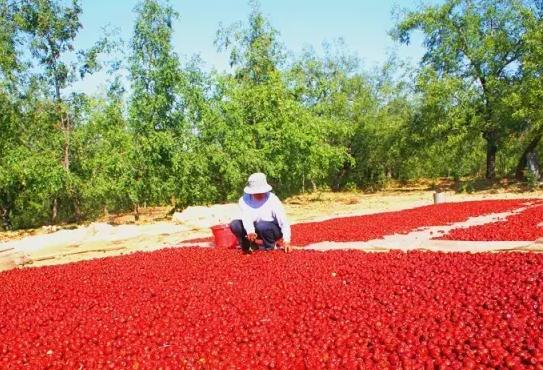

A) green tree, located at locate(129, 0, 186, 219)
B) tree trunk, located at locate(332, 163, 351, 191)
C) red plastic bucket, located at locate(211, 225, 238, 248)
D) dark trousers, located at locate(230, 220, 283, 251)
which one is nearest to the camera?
dark trousers, located at locate(230, 220, 283, 251)

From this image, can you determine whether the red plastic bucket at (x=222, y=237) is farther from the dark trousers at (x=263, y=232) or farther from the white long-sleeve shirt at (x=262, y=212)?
the white long-sleeve shirt at (x=262, y=212)

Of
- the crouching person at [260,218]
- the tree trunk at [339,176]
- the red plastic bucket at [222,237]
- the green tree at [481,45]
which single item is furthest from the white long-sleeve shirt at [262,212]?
the tree trunk at [339,176]

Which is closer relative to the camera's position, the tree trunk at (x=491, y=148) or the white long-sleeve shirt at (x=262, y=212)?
the white long-sleeve shirt at (x=262, y=212)

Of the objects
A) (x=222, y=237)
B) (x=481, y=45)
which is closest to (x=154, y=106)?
(x=222, y=237)

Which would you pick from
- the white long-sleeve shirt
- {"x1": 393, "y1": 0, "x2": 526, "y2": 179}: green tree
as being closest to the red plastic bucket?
the white long-sleeve shirt

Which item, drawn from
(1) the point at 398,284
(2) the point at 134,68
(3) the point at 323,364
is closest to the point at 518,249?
(1) the point at 398,284

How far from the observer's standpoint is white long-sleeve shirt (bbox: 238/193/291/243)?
8406 millimetres

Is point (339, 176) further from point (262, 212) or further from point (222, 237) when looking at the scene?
point (262, 212)

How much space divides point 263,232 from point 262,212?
347 mm

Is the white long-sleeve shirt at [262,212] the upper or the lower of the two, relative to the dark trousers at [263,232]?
upper

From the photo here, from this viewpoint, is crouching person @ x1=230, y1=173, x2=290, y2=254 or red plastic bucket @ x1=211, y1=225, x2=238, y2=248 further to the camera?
red plastic bucket @ x1=211, y1=225, x2=238, y2=248

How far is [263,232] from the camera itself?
8.62 meters

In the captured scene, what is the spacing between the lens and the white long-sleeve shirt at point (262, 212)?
8.41m

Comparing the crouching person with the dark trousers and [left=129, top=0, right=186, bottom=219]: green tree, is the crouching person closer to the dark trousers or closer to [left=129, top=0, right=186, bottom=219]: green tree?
the dark trousers
